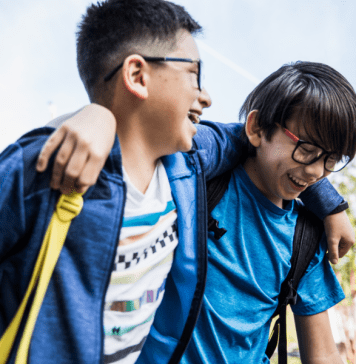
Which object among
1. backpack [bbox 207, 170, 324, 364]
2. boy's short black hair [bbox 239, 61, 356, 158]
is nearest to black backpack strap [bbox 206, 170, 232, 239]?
backpack [bbox 207, 170, 324, 364]

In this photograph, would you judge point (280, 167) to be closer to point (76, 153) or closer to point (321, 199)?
point (321, 199)

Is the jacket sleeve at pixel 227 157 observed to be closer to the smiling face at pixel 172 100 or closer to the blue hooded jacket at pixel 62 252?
the smiling face at pixel 172 100

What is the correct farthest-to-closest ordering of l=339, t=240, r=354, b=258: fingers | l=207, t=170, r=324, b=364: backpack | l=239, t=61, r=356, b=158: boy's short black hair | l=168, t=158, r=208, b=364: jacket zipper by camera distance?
l=339, t=240, r=354, b=258: fingers → l=207, t=170, r=324, b=364: backpack → l=239, t=61, r=356, b=158: boy's short black hair → l=168, t=158, r=208, b=364: jacket zipper

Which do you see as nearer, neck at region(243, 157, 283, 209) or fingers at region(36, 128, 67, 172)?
fingers at region(36, 128, 67, 172)

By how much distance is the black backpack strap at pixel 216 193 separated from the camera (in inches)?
59.4

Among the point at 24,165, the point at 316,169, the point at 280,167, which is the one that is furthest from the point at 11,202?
the point at 316,169

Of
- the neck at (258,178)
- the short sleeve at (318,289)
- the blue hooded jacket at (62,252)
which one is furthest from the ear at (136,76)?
the short sleeve at (318,289)

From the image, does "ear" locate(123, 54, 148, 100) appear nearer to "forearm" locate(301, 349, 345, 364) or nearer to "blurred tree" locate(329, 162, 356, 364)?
"forearm" locate(301, 349, 345, 364)

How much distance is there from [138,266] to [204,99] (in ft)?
2.35

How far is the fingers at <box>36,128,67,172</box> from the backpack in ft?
2.83

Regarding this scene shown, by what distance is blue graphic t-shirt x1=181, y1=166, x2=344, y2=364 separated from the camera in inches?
60.4

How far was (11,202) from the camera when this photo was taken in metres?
0.81

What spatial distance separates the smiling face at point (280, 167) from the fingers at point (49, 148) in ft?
3.31

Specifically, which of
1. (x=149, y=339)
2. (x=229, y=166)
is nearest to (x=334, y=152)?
(x=229, y=166)
